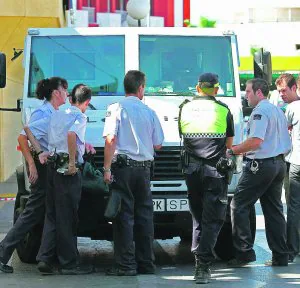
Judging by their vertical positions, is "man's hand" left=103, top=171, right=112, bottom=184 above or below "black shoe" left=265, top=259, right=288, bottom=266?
above

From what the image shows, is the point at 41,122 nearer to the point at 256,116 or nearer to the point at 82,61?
the point at 82,61

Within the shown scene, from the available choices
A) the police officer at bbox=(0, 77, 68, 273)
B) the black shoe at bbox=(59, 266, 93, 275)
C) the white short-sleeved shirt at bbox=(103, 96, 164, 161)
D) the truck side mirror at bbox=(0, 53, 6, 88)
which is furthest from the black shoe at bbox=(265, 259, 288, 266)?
the truck side mirror at bbox=(0, 53, 6, 88)

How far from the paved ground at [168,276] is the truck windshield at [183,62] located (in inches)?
74.0

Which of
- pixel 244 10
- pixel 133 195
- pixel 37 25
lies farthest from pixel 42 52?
pixel 244 10

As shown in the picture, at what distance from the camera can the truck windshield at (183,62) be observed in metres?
10.9

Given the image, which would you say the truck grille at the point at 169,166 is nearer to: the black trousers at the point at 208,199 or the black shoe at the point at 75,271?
the black trousers at the point at 208,199

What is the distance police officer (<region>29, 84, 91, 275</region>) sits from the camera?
30.8ft

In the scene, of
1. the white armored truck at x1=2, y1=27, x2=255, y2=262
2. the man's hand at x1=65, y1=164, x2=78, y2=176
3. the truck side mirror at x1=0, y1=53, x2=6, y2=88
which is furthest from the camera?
the white armored truck at x1=2, y1=27, x2=255, y2=262

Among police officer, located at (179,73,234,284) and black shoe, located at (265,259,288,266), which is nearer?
police officer, located at (179,73,234,284)

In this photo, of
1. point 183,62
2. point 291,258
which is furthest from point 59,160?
point 291,258

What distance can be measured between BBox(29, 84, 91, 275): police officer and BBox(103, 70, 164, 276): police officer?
33cm

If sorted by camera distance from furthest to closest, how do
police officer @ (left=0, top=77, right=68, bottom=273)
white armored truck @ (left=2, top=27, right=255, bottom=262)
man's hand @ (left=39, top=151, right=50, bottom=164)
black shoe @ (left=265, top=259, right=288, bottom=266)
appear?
white armored truck @ (left=2, top=27, right=255, bottom=262) < black shoe @ (left=265, top=259, right=288, bottom=266) < police officer @ (left=0, top=77, right=68, bottom=273) < man's hand @ (left=39, top=151, right=50, bottom=164)

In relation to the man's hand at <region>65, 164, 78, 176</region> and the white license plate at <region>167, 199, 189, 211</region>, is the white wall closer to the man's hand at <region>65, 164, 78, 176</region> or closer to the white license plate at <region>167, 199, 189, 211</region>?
the white license plate at <region>167, 199, 189, 211</region>

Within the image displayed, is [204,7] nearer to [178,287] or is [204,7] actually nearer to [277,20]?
[277,20]
